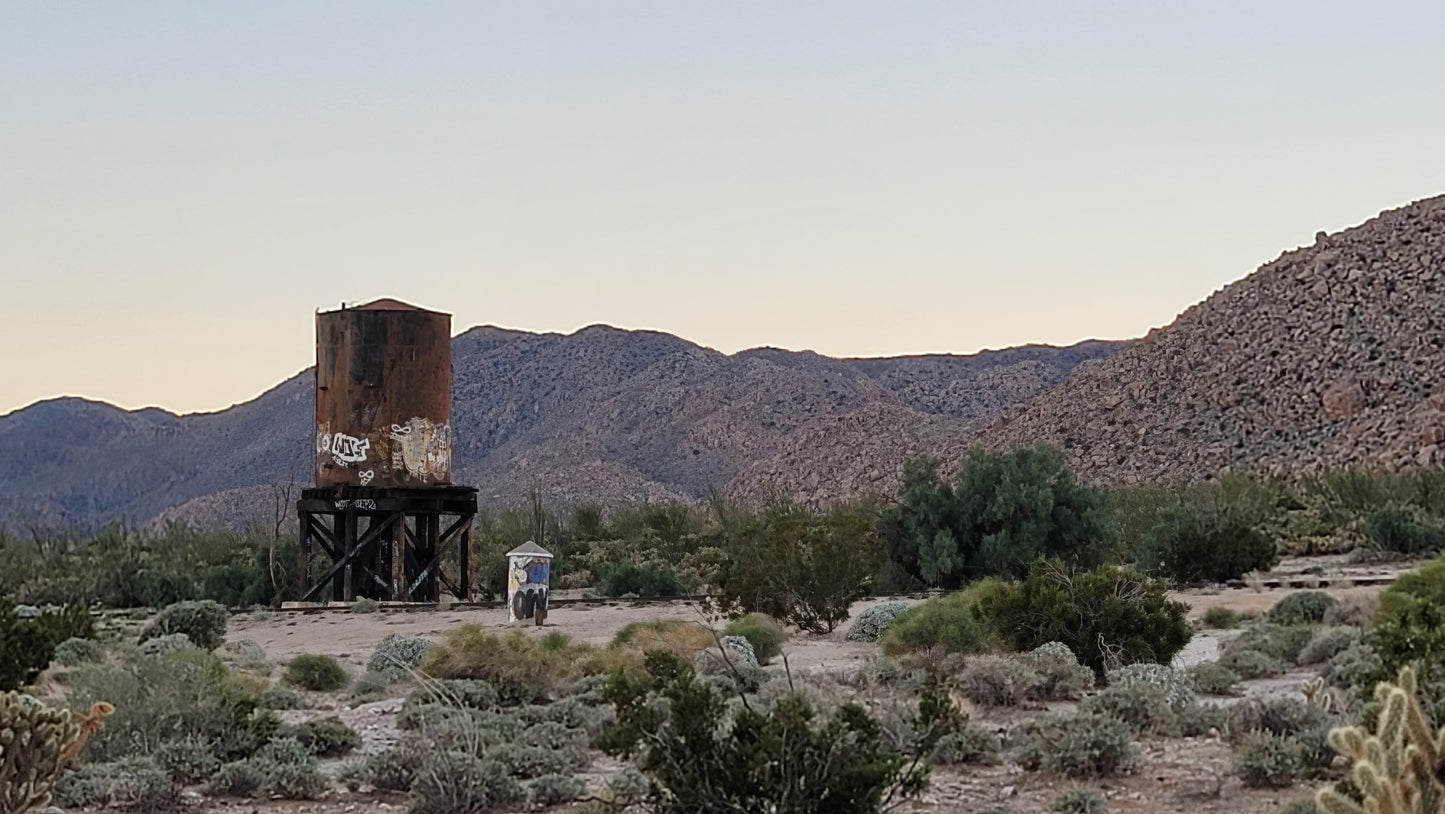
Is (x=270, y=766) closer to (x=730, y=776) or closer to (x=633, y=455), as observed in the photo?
(x=730, y=776)

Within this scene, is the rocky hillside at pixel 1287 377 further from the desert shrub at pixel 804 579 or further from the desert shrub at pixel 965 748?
the desert shrub at pixel 965 748

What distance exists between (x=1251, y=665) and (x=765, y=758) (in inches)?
316

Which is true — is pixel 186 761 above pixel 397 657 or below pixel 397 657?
below

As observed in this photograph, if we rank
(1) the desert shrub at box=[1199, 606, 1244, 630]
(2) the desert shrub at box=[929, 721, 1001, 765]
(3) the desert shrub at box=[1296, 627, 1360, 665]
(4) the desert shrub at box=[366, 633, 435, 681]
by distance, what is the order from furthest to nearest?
(1) the desert shrub at box=[1199, 606, 1244, 630]
(4) the desert shrub at box=[366, 633, 435, 681]
(3) the desert shrub at box=[1296, 627, 1360, 665]
(2) the desert shrub at box=[929, 721, 1001, 765]

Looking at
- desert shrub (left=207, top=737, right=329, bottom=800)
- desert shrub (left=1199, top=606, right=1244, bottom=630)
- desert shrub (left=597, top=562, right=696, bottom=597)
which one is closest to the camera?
desert shrub (left=207, top=737, right=329, bottom=800)

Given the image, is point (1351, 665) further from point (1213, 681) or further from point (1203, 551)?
point (1203, 551)

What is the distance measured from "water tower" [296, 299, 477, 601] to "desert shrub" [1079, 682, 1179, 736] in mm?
15421

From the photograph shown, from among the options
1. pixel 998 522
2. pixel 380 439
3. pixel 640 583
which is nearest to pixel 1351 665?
pixel 998 522

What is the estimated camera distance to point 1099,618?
1511cm

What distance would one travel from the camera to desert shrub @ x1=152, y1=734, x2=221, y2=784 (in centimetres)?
1079

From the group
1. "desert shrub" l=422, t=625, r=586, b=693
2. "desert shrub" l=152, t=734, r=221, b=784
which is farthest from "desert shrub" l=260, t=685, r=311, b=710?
"desert shrub" l=152, t=734, r=221, b=784

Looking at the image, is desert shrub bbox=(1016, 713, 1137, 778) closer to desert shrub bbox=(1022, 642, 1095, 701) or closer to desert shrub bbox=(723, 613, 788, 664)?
desert shrub bbox=(1022, 642, 1095, 701)

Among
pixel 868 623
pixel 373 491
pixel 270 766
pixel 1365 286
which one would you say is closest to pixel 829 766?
pixel 270 766

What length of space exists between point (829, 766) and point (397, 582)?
61.8 ft
